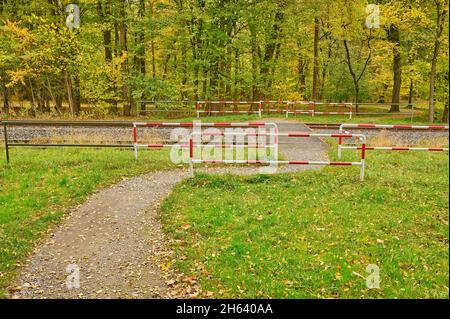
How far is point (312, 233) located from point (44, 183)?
323 inches

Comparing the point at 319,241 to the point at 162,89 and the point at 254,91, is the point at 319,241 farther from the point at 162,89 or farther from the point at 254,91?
the point at 254,91

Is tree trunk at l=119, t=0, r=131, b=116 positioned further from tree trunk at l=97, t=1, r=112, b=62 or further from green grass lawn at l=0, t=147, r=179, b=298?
green grass lawn at l=0, t=147, r=179, b=298

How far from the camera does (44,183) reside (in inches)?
474

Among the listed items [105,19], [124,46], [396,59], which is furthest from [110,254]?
[396,59]

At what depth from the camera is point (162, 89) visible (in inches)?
1101

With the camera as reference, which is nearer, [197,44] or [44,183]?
[44,183]

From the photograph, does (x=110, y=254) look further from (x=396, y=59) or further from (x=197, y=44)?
(x=396, y=59)

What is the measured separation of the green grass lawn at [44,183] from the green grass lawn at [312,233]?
2.71 meters

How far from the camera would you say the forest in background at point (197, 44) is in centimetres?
2516

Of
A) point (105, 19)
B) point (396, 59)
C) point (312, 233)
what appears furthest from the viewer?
point (396, 59)

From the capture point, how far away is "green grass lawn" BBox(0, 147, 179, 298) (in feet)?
27.0

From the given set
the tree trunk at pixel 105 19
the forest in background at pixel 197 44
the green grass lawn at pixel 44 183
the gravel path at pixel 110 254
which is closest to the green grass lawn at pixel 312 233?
the gravel path at pixel 110 254

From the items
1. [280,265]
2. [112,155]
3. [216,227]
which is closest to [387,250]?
[280,265]

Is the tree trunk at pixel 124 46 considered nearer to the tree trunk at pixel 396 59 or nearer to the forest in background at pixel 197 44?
the forest in background at pixel 197 44
